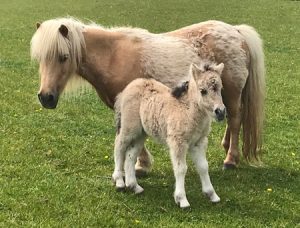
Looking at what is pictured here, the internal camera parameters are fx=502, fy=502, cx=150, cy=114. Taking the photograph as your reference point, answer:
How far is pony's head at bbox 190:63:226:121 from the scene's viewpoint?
16.8ft

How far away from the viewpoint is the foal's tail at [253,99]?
7.26 m

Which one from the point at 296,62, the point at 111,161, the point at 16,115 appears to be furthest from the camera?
the point at 296,62

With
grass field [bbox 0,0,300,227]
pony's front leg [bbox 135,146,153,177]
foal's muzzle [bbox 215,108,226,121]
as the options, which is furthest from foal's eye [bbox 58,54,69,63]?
foal's muzzle [bbox 215,108,226,121]

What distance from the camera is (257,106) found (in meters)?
7.28

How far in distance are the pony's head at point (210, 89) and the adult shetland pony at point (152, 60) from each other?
4.02 feet

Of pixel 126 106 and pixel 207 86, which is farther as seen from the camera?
pixel 126 106

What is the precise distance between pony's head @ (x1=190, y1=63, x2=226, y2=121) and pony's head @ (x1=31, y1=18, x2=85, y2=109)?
5.24 feet

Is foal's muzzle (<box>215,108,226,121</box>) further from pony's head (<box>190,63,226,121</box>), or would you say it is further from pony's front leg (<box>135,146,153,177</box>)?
pony's front leg (<box>135,146,153,177</box>)

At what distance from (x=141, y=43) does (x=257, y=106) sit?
1973 millimetres

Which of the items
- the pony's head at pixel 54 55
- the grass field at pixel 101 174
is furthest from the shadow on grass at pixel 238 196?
the pony's head at pixel 54 55

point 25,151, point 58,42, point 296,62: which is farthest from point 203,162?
point 296,62

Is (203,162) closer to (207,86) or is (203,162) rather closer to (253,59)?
(207,86)

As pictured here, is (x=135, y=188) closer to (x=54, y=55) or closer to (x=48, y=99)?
(x=48, y=99)

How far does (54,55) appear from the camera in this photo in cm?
591
